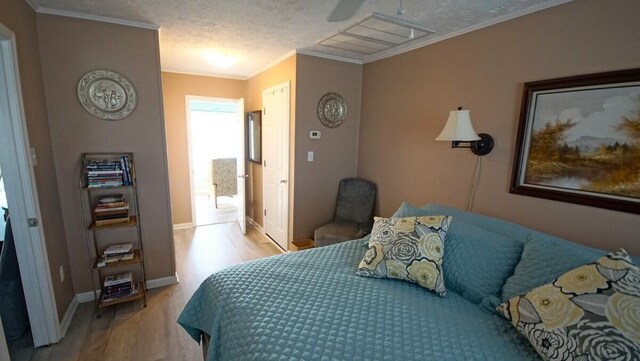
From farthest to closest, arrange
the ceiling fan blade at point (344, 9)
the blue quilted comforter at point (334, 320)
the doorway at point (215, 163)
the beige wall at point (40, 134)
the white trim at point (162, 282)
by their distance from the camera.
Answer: the doorway at point (215, 163), the white trim at point (162, 282), the beige wall at point (40, 134), the ceiling fan blade at point (344, 9), the blue quilted comforter at point (334, 320)

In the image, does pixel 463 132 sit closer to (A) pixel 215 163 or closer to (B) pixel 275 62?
(B) pixel 275 62

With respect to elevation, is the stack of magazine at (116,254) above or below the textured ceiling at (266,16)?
below

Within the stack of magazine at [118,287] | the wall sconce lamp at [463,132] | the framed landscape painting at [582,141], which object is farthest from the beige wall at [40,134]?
the framed landscape painting at [582,141]

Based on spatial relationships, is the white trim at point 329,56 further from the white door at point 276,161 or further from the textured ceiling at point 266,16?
the white door at point 276,161

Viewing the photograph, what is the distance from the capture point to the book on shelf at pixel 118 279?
90.3 inches

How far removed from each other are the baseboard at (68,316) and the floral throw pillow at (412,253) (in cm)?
220

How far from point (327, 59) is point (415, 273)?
2496mm

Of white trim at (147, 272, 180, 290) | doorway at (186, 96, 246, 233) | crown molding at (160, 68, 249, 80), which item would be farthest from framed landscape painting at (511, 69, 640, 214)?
doorway at (186, 96, 246, 233)

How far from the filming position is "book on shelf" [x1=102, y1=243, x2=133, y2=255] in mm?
2275

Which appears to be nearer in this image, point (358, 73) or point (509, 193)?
point (509, 193)

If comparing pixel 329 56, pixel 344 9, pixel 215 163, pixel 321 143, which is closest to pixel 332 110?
pixel 321 143

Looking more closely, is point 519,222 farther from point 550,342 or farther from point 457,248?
point 550,342

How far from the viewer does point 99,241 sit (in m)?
2.40

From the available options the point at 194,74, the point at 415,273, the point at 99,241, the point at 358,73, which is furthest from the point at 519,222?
the point at 194,74
